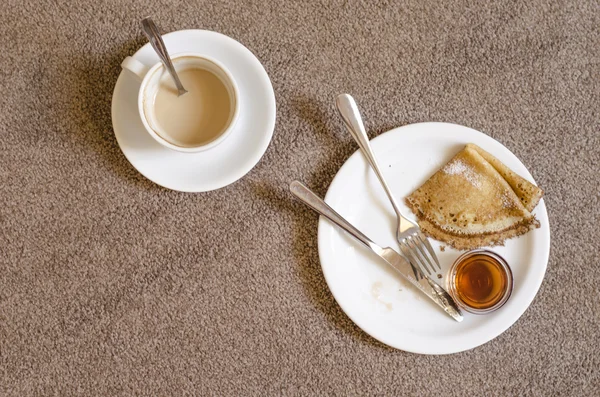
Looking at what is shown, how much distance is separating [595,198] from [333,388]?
25.1 inches

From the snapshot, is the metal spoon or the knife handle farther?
the knife handle

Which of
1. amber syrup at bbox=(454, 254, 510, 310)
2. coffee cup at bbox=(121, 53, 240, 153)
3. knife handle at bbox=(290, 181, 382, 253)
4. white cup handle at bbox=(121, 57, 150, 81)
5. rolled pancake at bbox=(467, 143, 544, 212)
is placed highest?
white cup handle at bbox=(121, 57, 150, 81)

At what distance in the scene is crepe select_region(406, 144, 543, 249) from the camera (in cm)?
110

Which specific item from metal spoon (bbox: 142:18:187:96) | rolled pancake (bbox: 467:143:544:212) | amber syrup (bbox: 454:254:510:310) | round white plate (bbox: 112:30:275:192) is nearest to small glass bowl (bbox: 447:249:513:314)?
amber syrup (bbox: 454:254:510:310)

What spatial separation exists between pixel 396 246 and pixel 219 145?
1.28 feet

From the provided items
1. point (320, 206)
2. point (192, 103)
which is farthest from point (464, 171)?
point (192, 103)

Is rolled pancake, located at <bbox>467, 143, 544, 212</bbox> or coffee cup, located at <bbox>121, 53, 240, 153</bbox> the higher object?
coffee cup, located at <bbox>121, 53, 240, 153</bbox>

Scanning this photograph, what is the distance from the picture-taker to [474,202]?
44.1 inches

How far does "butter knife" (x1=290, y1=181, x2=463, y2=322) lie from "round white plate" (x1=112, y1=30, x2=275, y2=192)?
0.11 metres

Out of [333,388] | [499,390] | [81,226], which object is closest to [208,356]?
[333,388]

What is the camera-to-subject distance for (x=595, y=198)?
1.16 meters

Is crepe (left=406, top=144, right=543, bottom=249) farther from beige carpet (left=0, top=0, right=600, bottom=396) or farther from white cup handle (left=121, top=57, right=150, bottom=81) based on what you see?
white cup handle (left=121, top=57, right=150, bottom=81)

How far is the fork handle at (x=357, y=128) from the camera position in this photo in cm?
109

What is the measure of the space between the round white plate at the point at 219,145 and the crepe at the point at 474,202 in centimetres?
33
